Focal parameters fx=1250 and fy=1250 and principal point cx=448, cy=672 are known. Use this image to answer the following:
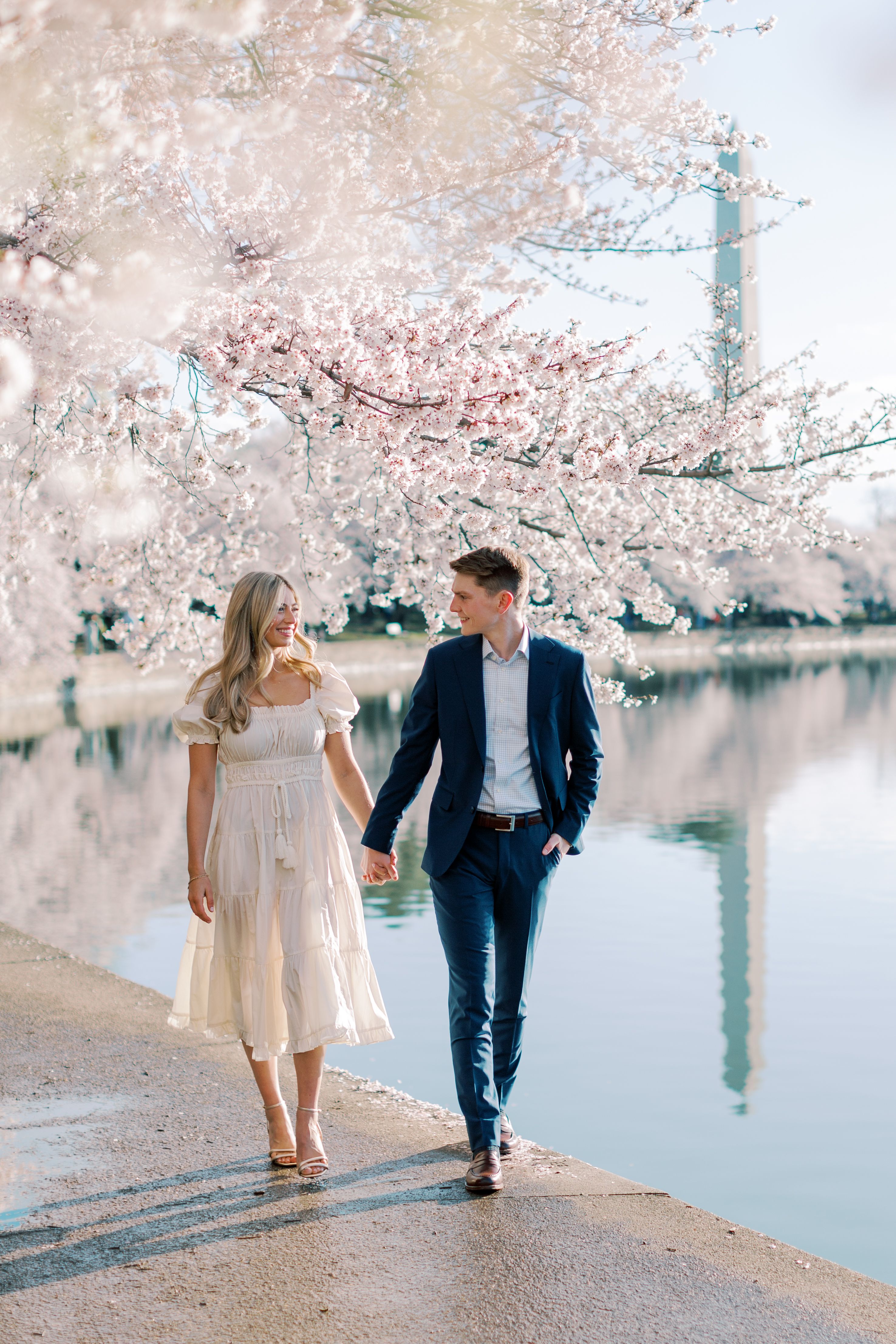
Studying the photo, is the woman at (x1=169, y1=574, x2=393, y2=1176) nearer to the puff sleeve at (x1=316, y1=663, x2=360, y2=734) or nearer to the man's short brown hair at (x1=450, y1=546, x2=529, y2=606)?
the puff sleeve at (x1=316, y1=663, x2=360, y2=734)

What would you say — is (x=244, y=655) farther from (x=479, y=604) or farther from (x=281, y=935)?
(x=281, y=935)

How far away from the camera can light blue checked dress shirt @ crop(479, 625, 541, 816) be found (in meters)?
4.04

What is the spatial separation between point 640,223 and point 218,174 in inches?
128

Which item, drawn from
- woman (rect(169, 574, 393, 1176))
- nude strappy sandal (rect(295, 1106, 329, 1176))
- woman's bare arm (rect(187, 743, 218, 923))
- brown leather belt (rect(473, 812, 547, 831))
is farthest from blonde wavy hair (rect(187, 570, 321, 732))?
nude strappy sandal (rect(295, 1106, 329, 1176))

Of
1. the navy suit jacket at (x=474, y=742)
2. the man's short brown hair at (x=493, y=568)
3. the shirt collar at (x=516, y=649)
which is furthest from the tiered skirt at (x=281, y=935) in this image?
the man's short brown hair at (x=493, y=568)

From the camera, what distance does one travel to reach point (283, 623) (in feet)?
13.6

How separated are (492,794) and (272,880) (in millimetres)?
763

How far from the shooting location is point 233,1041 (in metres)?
5.48

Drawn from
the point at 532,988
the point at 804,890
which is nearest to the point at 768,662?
the point at 804,890

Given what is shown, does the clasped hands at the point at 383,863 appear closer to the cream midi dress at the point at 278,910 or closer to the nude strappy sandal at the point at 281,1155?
the cream midi dress at the point at 278,910

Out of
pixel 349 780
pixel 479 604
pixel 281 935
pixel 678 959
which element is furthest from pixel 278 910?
pixel 678 959

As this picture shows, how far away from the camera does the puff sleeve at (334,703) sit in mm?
4215

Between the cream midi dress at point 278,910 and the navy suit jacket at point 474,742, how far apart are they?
226 mm

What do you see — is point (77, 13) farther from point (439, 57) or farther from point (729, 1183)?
point (729, 1183)
